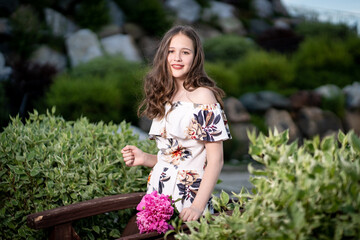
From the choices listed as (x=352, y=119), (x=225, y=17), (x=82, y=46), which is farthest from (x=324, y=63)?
(x=82, y=46)

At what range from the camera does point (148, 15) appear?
1455 centimetres

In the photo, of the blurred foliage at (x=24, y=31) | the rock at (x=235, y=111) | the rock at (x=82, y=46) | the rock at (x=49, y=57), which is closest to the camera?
the rock at (x=235, y=111)

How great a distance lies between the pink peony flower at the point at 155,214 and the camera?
1714mm

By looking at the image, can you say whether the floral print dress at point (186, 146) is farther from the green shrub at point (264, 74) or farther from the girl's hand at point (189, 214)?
the green shrub at point (264, 74)

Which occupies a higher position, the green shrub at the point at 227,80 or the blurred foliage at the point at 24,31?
the blurred foliage at the point at 24,31

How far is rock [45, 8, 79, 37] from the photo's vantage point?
42.5 ft

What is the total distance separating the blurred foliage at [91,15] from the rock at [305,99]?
23.2ft

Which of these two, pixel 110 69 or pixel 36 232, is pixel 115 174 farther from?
pixel 110 69

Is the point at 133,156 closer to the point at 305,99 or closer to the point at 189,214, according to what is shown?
the point at 189,214

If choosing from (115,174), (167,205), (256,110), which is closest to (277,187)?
(167,205)

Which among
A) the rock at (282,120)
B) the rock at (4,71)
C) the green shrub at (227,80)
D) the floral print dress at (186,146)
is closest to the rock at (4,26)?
the rock at (4,71)

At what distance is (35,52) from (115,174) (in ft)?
34.4

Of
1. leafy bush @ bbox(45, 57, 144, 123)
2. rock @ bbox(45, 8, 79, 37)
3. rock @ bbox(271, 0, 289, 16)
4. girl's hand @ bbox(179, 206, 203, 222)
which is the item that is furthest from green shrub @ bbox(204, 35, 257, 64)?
Answer: girl's hand @ bbox(179, 206, 203, 222)

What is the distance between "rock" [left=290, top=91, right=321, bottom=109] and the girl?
29.4 feet
